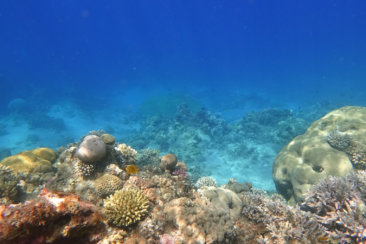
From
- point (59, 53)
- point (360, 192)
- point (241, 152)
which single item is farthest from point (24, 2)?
point (360, 192)

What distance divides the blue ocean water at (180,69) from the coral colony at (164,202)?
19.2ft

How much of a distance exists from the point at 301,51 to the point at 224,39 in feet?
215

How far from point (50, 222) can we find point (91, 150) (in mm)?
2771

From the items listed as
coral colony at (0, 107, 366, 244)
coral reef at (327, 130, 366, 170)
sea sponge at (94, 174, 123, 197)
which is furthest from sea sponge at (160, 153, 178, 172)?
coral reef at (327, 130, 366, 170)

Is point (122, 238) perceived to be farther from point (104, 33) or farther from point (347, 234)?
point (104, 33)

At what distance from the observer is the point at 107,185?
4746 millimetres

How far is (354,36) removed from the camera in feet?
449

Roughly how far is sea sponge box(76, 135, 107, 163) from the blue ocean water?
918 centimetres

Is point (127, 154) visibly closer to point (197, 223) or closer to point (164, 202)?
point (164, 202)

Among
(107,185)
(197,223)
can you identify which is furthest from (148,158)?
(197,223)

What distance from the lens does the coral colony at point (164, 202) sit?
263 centimetres

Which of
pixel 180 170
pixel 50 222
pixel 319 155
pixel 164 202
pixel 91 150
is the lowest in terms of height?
pixel 50 222

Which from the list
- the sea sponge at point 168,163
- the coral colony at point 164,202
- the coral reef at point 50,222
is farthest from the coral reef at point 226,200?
the coral reef at point 50,222

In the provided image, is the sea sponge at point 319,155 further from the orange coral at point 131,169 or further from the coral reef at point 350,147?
the orange coral at point 131,169
